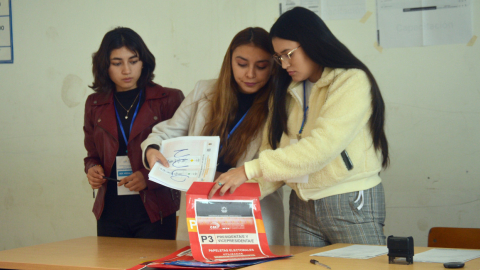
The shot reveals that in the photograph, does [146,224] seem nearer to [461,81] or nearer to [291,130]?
[291,130]

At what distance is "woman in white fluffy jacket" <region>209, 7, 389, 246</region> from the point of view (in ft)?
4.35

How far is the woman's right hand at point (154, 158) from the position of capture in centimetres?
160

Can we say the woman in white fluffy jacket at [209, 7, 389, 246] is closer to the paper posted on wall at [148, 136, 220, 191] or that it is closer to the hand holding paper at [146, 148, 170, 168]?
the paper posted on wall at [148, 136, 220, 191]

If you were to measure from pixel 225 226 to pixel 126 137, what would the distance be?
33.6 inches

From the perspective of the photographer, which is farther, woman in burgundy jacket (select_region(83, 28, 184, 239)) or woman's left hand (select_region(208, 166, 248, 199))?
woman in burgundy jacket (select_region(83, 28, 184, 239))

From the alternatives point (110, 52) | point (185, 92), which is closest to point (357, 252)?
point (110, 52)

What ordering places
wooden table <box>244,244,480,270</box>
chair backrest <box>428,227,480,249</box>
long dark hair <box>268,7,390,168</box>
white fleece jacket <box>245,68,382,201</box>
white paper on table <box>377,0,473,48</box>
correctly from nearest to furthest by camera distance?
wooden table <box>244,244,480,270</box>, white fleece jacket <box>245,68,382,201</box>, long dark hair <box>268,7,390,168</box>, chair backrest <box>428,227,480,249</box>, white paper on table <box>377,0,473,48</box>

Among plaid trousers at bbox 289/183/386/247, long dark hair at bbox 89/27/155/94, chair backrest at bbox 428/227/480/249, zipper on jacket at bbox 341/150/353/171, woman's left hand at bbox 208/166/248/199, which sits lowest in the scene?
chair backrest at bbox 428/227/480/249

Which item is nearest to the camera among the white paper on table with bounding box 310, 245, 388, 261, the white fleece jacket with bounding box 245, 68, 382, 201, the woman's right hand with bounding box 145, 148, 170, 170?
Result: the white paper on table with bounding box 310, 245, 388, 261

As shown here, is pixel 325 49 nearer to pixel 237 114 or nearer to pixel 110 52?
pixel 237 114

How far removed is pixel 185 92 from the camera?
2.91 metres

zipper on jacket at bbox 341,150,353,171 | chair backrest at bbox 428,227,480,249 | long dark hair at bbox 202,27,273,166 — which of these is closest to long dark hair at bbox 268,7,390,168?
zipper on jacket at bbox 341,150,353,171

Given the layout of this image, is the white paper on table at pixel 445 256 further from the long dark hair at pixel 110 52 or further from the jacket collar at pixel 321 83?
the long dark hair at pixel 110 52

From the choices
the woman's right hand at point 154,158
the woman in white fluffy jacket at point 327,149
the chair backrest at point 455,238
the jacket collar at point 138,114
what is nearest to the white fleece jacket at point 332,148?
the woman in white fluffy jacket at point 327,149
